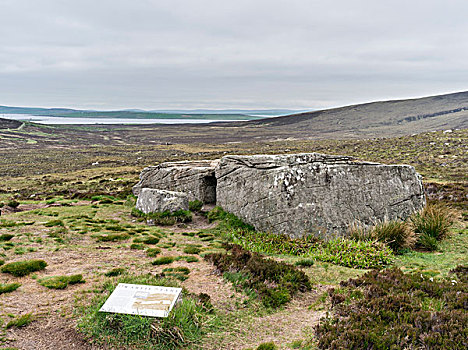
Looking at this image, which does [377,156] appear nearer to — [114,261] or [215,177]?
[215,177]

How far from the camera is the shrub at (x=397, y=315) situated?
16.6ft

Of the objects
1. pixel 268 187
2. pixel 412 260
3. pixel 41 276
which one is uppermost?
pixel 268 187

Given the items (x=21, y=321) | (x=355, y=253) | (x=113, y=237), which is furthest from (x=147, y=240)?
(x=355, y=253)

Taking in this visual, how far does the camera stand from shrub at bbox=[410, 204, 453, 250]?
11.5 meters

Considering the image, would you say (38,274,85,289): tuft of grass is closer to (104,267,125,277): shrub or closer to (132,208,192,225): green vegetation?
(104,267,125,277): shrub

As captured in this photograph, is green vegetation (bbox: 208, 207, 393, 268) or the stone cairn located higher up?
the stone cairn

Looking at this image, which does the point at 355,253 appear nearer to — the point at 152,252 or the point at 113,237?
the point at 152,252

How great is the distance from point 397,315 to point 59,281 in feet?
27.2

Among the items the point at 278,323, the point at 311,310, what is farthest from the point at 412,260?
the point at 278,323

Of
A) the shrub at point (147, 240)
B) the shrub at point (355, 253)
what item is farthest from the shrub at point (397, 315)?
the shrub at point (147, 240)

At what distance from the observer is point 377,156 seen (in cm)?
4244

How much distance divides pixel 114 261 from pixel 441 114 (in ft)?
661

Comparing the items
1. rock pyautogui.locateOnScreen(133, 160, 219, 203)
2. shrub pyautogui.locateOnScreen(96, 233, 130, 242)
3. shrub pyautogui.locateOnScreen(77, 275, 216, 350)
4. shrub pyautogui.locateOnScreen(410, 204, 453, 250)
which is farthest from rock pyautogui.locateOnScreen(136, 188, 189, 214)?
shrub pyautogui.locateOnScreen(410, 204, 453, 250)

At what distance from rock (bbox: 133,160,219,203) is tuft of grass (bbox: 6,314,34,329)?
12.8 m
